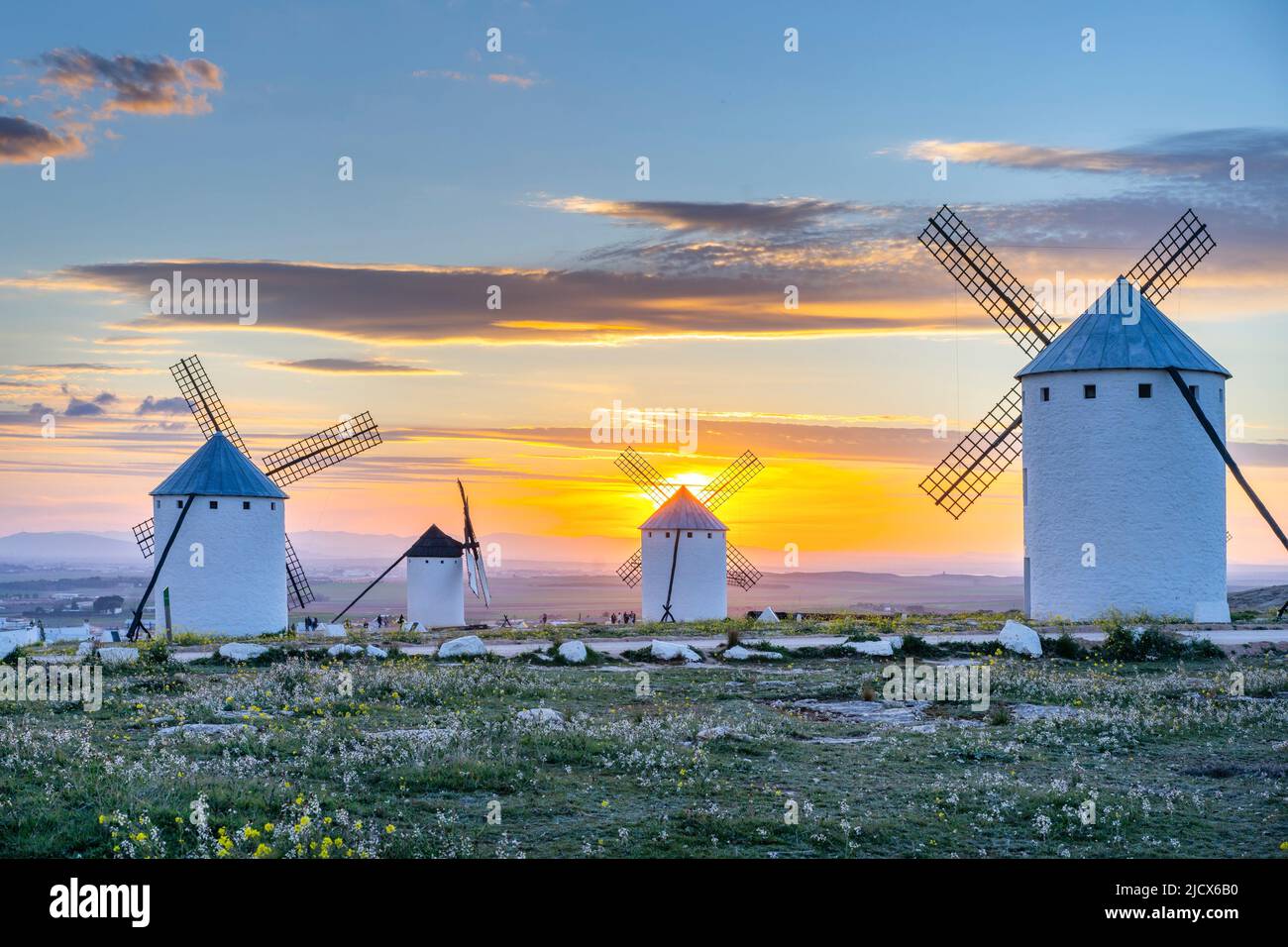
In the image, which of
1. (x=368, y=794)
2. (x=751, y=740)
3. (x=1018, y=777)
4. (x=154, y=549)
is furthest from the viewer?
(x=154, y=549)

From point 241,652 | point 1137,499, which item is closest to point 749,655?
point 241,652

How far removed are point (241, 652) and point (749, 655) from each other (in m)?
12.4

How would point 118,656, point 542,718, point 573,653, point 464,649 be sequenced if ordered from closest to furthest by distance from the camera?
1. point 542,718
2. point 118,656
3. point 573,653
4. point 464,649

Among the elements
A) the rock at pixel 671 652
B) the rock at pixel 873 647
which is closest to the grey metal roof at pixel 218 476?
the rock at pixel 671 652

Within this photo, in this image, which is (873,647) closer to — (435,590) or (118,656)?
(118,656)

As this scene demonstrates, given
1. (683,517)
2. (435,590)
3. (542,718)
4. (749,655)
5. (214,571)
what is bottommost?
(435,590)

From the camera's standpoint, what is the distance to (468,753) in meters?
14.8

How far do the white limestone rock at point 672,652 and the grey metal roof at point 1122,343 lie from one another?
17.4 metres

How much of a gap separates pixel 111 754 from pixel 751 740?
27.6 ft

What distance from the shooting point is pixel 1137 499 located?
36688mm

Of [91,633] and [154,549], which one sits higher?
[154,549]

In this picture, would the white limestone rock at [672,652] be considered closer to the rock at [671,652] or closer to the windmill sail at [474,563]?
the rock at [671,652]
